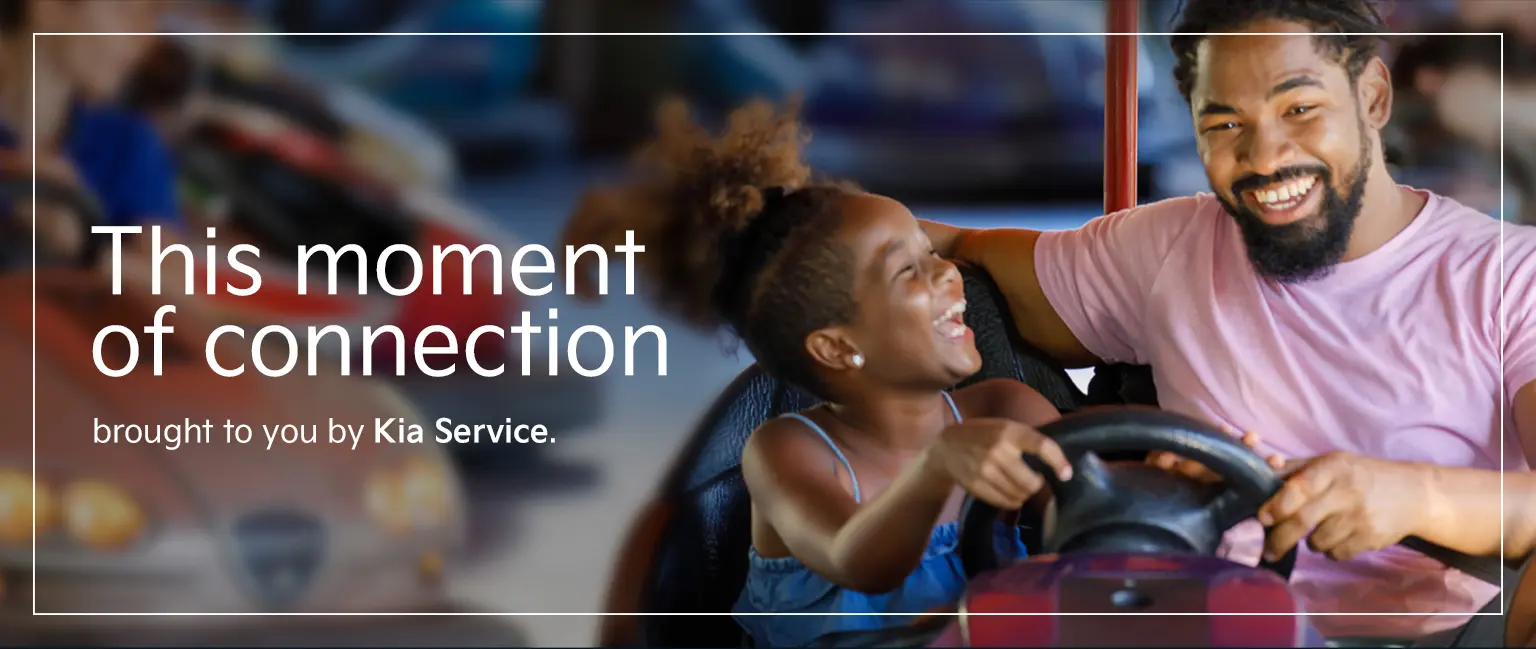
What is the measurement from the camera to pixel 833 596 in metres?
1.75

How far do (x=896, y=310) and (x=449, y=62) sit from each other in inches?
24.0

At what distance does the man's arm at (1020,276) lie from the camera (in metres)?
1.83

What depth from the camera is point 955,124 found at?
1.79 metres

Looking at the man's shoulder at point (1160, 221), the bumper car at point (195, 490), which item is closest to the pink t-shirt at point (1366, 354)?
the man's shoulder at point (1160, 221)

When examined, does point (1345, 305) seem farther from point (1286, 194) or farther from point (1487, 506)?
point (1487, 506)

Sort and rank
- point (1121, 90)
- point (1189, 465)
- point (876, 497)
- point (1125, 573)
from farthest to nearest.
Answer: point (1121, 90)
point (876, 497)
point (1189, 465)
point (1125, 573)

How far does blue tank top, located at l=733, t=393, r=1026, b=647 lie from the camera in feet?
5.70

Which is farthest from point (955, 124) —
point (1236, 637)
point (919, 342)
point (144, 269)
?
point (144, 269)

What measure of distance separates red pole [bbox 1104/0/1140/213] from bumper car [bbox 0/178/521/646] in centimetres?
89

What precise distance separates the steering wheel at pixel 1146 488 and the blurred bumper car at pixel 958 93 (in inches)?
16.3

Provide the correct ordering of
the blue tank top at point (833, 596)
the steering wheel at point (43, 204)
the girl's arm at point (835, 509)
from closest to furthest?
the girl's arm at point (835, 509) < the blue tank top at point (833, 596) < the steering wheel at point (43, 204)

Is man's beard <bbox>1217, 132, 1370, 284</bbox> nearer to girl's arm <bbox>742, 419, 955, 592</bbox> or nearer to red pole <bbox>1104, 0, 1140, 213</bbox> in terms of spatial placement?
red pole <bbox>1104, 0, 1140, 213</bbox>

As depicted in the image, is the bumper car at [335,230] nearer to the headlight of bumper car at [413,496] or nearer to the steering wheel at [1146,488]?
the headlight of bumper car at [413,496]

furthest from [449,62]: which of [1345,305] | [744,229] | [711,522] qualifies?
[1345,305]
